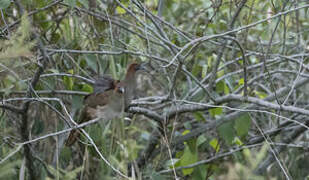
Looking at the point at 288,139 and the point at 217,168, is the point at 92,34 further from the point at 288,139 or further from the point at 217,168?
the point at 288,139


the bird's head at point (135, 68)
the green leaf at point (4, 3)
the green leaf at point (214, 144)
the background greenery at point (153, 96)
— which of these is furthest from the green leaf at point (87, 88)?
the green leaf at point (214, 144)

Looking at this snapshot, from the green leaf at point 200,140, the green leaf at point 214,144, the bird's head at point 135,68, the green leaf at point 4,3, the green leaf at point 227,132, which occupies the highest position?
the green leaf at point 4,3

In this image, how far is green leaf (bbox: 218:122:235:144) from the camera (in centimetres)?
358

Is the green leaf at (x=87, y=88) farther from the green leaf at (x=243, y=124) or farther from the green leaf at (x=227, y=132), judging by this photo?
the green leaf at (x=243, y=124)

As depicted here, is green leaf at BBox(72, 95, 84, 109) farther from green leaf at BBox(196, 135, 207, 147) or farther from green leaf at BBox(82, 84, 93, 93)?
green leaf at BBox(196, 135, 207, 147)

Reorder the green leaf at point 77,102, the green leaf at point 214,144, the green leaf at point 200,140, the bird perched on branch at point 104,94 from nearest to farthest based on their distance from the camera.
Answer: the bird perched on branch at point 104,94 → the green leaf at point 77,102 → the green leaf at point 200,140 → the green leaf at point 214,144

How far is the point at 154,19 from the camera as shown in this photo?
346 cm

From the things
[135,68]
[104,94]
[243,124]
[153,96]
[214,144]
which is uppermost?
[135,68]

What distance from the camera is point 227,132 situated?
3.61m

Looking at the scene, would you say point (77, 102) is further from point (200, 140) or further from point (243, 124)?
point (243, 124)

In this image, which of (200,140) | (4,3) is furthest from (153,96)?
(4,3)

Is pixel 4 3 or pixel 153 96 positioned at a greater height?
pixel 4 3

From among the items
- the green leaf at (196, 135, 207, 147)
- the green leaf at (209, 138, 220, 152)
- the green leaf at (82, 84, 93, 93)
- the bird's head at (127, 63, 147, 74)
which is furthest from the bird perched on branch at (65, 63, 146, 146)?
the green leaf at (209, 138, 220, 152)

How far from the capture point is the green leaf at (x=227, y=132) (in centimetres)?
358
